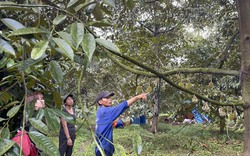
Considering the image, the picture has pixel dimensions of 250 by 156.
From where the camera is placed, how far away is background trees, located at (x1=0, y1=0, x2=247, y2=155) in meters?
0.53

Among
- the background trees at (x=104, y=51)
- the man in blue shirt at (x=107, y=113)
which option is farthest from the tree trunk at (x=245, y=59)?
the man in blue shirt at (x=107, y=113)

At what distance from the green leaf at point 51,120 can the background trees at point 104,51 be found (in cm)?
7

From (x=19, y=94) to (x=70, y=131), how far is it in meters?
1.96

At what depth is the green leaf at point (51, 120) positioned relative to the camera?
583 millimetres

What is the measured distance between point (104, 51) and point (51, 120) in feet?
0.81

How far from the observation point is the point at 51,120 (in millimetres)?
590

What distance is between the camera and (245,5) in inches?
45.1

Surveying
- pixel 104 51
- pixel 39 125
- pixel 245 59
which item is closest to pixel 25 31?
pixel 39 125

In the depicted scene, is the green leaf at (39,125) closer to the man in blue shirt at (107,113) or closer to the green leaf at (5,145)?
the green leaf at (5,145)

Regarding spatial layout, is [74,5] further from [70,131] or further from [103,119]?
[70,131]

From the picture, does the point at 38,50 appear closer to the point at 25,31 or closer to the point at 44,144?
the point at 25,31

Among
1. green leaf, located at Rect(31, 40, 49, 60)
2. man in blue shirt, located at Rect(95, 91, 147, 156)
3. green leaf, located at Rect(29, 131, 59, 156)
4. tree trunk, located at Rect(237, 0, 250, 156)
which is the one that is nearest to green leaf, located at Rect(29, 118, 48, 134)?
green leaf, located at Rect(29, 131, 59, 156)

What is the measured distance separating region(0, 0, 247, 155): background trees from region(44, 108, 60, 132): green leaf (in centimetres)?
7

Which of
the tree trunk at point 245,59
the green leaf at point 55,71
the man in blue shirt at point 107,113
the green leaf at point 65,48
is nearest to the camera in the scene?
the green leaf at point 65,48
